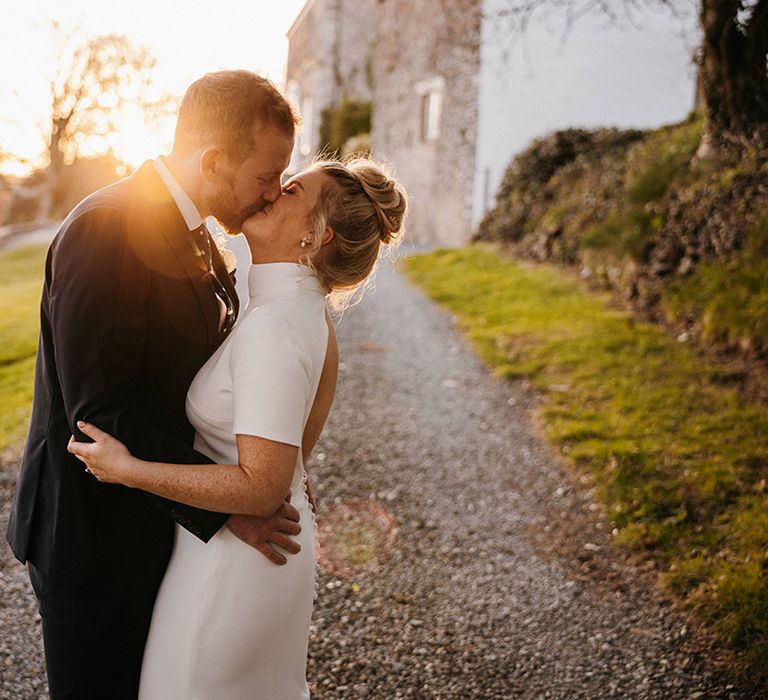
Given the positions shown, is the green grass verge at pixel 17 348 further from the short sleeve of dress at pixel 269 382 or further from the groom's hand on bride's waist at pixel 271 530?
the short sleeve of dress at pixel 269 382

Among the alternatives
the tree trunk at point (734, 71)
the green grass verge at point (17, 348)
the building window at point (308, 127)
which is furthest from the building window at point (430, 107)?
the building window at point (308, 127)

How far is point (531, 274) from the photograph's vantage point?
11.8 metres

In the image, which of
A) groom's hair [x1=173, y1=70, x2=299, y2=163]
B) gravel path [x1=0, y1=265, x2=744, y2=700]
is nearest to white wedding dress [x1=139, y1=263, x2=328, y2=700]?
groom's hair [x1=173, y1=70, x2=299, y2=163]

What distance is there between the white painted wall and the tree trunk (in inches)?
229

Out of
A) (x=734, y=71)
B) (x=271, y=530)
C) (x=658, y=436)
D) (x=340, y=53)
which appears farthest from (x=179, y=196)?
(x=340, y=53)

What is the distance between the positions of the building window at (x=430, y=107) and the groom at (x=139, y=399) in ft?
57.7

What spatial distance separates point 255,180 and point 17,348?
8559mm

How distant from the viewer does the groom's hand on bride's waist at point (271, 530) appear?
1.90m

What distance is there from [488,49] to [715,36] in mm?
8995

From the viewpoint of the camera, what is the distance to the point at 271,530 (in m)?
1.93

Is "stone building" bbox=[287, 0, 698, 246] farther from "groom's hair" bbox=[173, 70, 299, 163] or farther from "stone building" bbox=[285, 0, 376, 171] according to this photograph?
"groom's hair" bbox=[173, 70, 299, 163]

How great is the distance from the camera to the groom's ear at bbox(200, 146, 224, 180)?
197 centimetres

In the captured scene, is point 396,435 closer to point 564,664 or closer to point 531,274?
point 564,664

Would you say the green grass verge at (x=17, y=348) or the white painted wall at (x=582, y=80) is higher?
the white painted wall at (x=582, y=80)
